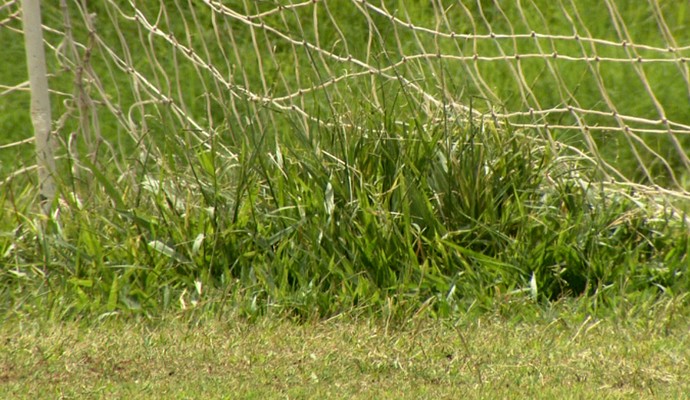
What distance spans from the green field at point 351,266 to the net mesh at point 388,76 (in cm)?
7

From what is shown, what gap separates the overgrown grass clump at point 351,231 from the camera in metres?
4.30

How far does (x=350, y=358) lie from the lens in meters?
3.66

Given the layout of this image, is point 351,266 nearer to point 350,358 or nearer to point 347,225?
point 347,225

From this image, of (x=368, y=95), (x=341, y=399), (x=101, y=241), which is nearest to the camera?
(x=341, y=399)

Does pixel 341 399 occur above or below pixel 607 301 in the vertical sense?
above

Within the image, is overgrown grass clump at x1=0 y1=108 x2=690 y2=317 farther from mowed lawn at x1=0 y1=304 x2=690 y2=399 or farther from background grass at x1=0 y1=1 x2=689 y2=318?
mowed lawn at x1=0 y1=304 x2=690 y2=399

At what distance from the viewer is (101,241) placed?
4590 mm

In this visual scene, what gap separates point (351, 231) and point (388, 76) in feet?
2.52

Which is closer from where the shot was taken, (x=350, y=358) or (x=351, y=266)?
(x=350, y=358)

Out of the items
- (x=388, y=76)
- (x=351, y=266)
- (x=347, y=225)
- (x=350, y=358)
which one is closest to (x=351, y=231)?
(x=347, y=225)

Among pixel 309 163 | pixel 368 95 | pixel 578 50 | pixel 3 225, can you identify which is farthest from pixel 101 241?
pixel 578 50

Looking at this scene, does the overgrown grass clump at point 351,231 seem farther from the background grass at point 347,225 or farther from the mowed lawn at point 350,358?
the mowed lawn at point 350,358

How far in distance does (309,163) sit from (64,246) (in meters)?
0.98

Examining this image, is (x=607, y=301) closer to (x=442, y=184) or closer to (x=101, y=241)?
(x=442, y=184)
